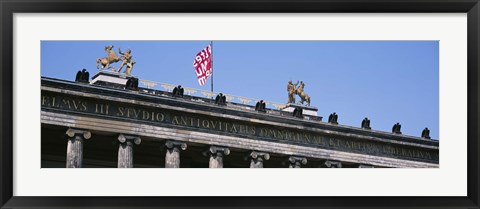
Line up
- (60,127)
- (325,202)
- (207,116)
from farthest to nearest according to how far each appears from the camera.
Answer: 1. (207,116)
2. (60,127)
3. (325,202)

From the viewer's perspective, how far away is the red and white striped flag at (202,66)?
165 feet

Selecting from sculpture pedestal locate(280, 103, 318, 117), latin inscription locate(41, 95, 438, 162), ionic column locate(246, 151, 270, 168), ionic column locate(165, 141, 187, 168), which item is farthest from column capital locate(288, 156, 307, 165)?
ionic column locate(165, 141, 187, 168)

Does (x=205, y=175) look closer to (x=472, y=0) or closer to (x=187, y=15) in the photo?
(x=187, y=15)

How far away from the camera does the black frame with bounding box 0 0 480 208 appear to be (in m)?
26.9

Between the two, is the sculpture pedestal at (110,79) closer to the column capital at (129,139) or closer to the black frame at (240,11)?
Answer: the column capital at (129,139)

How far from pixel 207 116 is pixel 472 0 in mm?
29225

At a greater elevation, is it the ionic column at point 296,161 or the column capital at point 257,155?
the column capital at point 257,155

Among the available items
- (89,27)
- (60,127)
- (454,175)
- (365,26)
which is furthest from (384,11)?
(60,127)

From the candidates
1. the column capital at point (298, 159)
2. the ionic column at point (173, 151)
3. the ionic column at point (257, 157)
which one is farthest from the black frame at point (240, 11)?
the column capital at point (298, 159)

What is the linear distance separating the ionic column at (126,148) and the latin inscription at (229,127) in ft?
3.37

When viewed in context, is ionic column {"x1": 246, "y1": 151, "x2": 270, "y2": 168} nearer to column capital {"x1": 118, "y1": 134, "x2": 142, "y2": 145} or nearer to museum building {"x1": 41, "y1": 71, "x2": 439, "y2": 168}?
museum building {"x1": 41, "y1": 71, "x2": 439, "y2": 168}

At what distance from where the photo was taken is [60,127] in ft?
166

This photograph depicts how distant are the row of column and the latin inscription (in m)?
1.05

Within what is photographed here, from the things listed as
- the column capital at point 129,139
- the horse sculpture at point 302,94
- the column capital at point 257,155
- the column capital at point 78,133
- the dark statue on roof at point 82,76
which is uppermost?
the dark statue on roof at point 82,76
